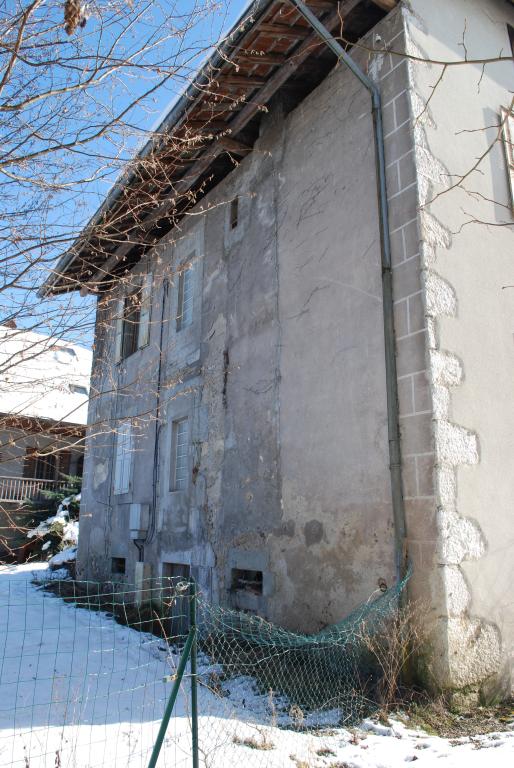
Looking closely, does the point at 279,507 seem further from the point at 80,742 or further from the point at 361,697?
the point at 80,742

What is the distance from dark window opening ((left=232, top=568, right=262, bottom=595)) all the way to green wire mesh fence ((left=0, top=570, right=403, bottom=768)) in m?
0.36

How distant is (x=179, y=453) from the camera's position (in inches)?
357

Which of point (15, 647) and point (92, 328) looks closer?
point (92, 328)

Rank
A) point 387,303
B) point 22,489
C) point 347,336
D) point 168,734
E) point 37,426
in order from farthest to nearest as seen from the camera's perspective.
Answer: point 22,489
point 347,336
point 387,303
point 37,426
point 168,734

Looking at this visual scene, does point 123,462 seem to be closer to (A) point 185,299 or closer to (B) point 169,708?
(A) point 185,299

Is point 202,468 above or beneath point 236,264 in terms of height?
beneath

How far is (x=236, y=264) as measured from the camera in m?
8.29

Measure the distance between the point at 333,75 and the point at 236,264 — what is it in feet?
8.37

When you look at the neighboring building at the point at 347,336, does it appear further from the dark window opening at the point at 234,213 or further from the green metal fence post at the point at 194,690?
the green metal fence post at the point at 194,690

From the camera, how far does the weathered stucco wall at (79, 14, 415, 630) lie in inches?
225

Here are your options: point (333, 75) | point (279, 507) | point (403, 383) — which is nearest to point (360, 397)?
point (403, 383)

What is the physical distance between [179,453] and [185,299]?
96.1 inches

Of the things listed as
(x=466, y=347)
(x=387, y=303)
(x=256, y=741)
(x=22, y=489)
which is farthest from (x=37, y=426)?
(x=22, y=489)

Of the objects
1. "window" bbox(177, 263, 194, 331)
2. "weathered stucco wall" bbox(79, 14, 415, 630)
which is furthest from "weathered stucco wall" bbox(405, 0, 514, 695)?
"window" bbox(177, 263, 194, 331)
